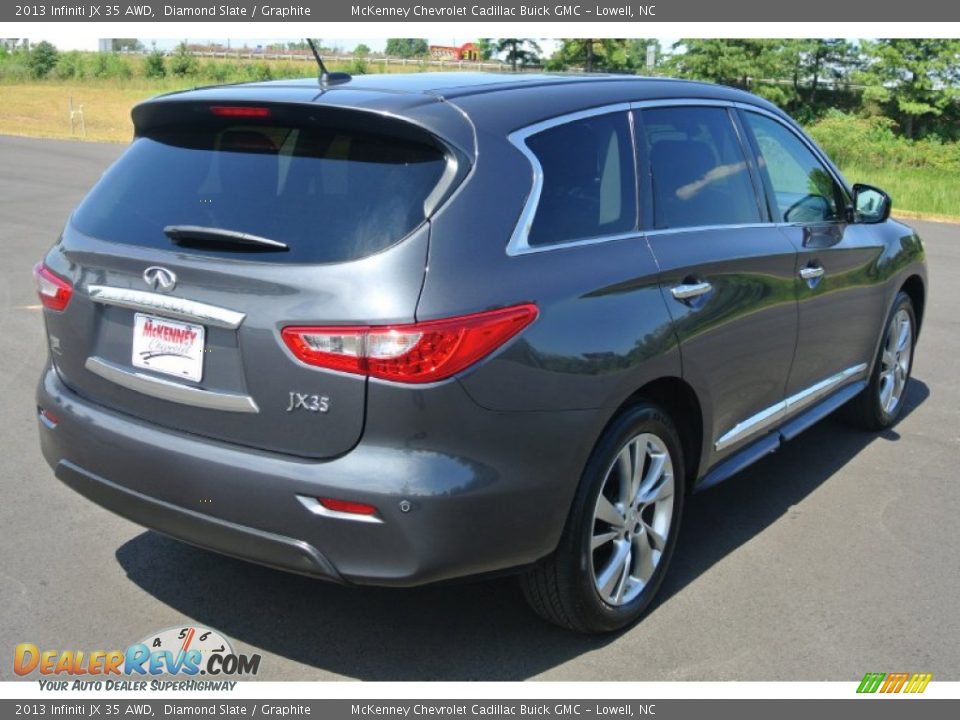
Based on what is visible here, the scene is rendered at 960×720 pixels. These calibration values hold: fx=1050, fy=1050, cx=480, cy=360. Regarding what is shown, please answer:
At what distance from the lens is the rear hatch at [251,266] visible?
2.95 m

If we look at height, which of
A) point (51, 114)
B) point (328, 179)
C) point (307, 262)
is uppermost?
point (328, 179)

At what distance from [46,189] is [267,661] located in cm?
1570

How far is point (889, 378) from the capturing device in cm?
610

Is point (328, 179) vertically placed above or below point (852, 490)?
above

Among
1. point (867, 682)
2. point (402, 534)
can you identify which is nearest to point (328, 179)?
point (402, 534)

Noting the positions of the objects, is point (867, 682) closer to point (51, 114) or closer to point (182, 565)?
point (182, 565)

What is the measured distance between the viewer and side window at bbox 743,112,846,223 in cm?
479

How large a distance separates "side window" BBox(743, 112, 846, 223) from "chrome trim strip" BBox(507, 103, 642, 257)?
4.57 ft

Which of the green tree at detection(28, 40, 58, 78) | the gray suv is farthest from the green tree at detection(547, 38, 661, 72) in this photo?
the gray suv

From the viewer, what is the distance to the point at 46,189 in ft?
56.6

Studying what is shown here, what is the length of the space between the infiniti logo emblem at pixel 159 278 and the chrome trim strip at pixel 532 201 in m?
1.02

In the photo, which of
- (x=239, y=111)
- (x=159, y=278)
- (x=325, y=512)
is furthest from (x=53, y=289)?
(x=325, y=512)

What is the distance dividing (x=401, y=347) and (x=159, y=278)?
0.86 meters

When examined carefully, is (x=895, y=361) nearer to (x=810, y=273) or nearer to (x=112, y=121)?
(x=810, y=273)
